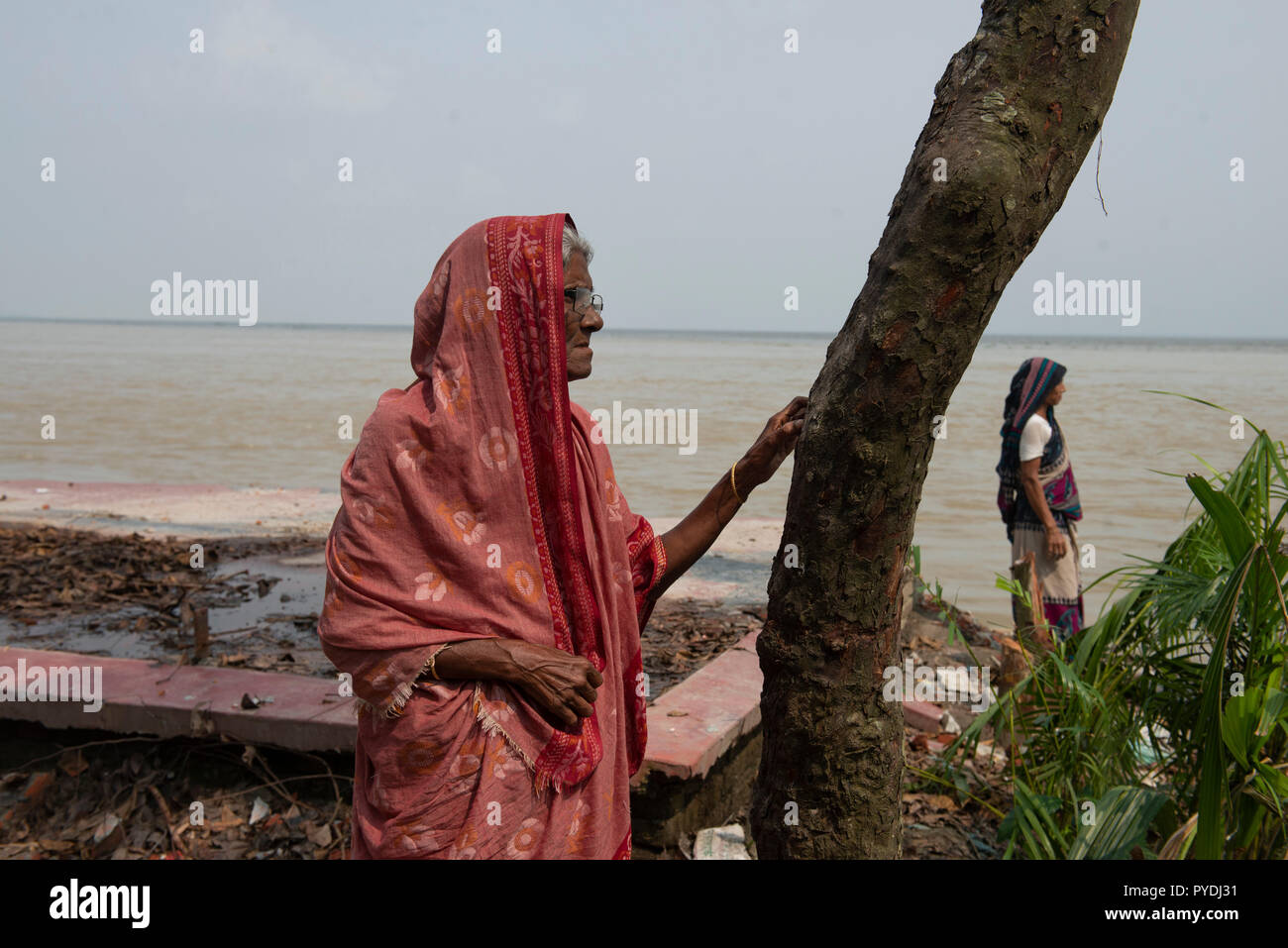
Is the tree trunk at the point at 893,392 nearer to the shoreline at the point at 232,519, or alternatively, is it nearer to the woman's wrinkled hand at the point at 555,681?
the woman's wrinkled hand at the point at 555,681

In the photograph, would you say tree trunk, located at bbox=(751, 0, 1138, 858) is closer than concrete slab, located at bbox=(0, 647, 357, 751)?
Yes

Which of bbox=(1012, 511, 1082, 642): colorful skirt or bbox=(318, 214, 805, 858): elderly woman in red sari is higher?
bbox=(318, 214, 805, 858): elderly woman in red sari

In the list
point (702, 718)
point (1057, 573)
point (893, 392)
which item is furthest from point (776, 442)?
point (1057, 573)

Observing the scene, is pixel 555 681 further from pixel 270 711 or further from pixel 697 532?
pixel 270 711

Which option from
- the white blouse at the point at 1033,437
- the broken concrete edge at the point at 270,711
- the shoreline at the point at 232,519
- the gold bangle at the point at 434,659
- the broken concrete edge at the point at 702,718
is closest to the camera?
the gold bangle at the point at 434,659

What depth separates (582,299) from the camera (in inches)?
80.5

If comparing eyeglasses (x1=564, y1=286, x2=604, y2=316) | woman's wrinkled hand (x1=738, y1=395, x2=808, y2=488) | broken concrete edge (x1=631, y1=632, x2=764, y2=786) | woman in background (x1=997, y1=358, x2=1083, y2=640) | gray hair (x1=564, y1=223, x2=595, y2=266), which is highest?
gray hair (x1=564, y1=223, x2=595, y2=266)

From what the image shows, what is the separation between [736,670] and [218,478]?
34.5 feet

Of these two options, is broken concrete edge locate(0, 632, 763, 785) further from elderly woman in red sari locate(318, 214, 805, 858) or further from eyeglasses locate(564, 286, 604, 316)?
eyeglasses locate(564, 286, 604, 316)

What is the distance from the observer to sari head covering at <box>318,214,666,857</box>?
193cm

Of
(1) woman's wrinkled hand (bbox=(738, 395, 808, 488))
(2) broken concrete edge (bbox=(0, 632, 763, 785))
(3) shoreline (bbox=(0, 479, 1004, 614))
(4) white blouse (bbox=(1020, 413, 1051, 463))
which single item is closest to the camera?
(1) woman's wrinkled hand (bbox=(738, 395, 808, 488))

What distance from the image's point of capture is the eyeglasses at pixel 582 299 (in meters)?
2.03

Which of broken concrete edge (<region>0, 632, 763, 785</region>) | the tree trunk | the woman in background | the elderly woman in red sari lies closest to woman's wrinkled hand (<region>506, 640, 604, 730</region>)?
the elderly woman in red sari

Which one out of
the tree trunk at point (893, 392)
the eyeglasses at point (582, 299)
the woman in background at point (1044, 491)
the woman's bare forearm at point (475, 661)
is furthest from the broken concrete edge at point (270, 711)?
the woman in background at point (1044, 491)
